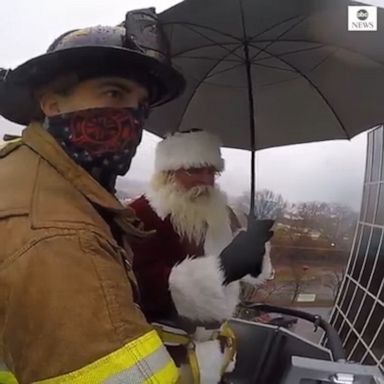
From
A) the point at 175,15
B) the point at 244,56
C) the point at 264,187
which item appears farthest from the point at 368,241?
the point at 175,15

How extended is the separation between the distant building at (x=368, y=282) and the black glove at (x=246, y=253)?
0.37 m

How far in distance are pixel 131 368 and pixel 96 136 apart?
41 cm

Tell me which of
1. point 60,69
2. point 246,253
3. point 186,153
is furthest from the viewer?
point 186,153

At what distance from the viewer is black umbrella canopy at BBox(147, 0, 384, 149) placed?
1.55 meters

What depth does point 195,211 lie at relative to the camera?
1.90 m

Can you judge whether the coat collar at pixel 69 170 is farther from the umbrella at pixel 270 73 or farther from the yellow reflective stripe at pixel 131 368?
the umbrella at pixel 270 73

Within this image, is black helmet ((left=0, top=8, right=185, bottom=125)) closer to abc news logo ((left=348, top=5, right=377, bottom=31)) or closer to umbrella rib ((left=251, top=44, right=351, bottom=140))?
abc news logo ((left=348, top=5, right=377, bottom=31))

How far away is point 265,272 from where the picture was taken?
1.84 m

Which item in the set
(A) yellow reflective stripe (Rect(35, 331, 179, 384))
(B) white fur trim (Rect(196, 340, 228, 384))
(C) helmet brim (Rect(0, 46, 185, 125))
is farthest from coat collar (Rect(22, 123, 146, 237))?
(B) white fur trim (Rect(196, 340, 228, 384))

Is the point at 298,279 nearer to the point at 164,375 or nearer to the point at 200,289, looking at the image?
the point at 200,289

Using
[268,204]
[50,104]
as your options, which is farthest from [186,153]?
[50,104]

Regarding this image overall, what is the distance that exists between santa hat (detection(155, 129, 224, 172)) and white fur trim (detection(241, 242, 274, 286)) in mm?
325

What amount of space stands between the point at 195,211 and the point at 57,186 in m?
0.97

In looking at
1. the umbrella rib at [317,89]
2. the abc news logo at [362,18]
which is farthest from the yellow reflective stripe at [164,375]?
the umbrella rib at [317,89]
